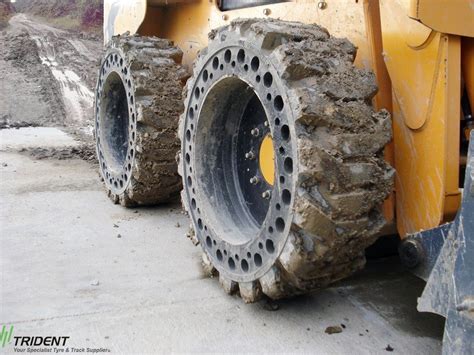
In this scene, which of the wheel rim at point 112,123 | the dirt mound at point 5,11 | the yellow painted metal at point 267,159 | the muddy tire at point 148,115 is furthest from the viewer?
the dirt mound at point 5,11

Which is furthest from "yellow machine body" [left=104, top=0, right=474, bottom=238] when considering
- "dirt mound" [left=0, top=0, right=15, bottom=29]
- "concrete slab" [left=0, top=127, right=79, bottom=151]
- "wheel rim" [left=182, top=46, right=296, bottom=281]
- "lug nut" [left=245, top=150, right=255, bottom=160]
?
"dirt mound" [left=0, top=0, right=15, bottom=29]

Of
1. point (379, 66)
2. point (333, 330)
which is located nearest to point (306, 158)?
point (379, 66)

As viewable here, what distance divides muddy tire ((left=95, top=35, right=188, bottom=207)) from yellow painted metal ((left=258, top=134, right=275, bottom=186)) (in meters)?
1.30

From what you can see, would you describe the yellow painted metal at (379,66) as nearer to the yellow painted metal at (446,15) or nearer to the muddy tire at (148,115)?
the yellow painted metal at (446,15)

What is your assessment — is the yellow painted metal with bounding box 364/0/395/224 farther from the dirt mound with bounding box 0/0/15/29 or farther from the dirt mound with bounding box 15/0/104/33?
the dirt mound with bounding box 15/0/104/33

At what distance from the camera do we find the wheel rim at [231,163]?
274 cm

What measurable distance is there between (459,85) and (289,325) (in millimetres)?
1303

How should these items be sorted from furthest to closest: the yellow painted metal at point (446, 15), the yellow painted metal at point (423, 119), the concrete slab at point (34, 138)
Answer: the concrete slab at point (34, 138) → the yellow painted metal at point (423, 119) → the yellow painted metal at point (446, 15)

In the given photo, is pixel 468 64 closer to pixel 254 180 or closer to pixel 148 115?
pixel 254 180

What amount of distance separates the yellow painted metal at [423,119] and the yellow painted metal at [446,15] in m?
0.05

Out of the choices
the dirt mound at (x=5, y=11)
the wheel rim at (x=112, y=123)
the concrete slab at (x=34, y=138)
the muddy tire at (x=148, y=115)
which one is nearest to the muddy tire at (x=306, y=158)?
the muddy tire at (x=148, y=115)

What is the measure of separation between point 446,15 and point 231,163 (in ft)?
4.95

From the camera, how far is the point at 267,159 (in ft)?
9.78

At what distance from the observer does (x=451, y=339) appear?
2.04m
